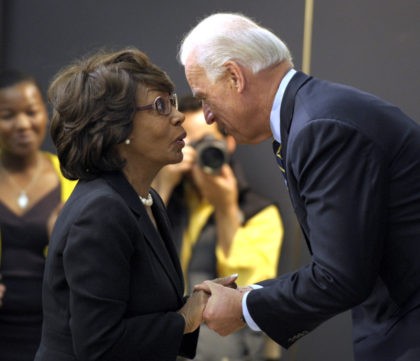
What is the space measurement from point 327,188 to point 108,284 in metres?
0.58

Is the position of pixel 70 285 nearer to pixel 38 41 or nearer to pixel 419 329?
pixel 419 329

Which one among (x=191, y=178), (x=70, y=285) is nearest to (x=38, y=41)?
(x=191, y=178)

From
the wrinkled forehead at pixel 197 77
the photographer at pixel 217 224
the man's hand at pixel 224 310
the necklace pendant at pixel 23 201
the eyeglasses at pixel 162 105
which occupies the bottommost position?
the photographer at pixel 217 224

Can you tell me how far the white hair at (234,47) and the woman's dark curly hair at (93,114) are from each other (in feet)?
0.64

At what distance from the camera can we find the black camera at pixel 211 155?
399cm

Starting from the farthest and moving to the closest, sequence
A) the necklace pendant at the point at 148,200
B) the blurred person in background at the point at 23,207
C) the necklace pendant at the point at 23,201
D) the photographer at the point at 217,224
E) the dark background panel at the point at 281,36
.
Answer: the dark background panel at the point at 281,36 → the photographer at the point at 217,224 → the necklace pendant at the point at 23,201 → the blurred person in background at the point at 23,207 → the necklace pendant at the point at 148,200

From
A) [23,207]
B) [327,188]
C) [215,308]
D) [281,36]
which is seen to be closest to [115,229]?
[215,308]

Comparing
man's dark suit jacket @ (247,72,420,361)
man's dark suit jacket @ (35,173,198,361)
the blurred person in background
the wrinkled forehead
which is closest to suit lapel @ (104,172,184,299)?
man's dark suit jacket @ (35,173,198,361)

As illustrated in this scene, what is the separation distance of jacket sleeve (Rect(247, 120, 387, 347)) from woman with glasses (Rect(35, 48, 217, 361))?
→ 381 millimetres

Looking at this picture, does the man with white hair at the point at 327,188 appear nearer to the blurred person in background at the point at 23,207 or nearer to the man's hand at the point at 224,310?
the man's hand at the point at 224,310

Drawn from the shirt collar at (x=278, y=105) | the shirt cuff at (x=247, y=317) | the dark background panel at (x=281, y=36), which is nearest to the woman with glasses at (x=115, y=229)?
the shirt cuff at (x=247, y=317)

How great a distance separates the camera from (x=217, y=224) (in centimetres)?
400

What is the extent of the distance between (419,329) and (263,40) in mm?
862

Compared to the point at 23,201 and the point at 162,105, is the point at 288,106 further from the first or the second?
the point at 23,201
